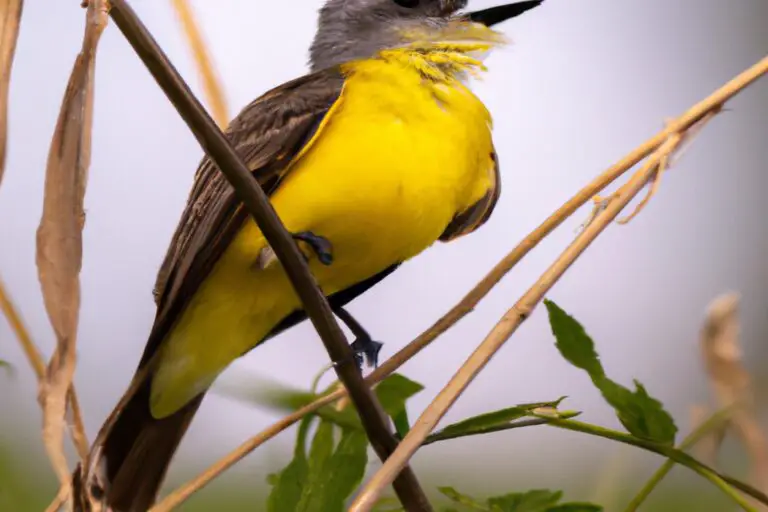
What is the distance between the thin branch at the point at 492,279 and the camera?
602 mm

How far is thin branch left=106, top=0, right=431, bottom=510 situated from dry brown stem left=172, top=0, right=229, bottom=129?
261 mm

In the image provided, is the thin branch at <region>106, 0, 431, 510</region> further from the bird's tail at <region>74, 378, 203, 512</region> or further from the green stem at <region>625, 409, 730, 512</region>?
the bird's tail at <region>74, 378, 203, 512</region>

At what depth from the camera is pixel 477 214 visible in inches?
40.8

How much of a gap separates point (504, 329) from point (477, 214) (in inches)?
18.2

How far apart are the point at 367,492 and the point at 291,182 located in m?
0.44

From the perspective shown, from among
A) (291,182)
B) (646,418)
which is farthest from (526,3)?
(646,418)

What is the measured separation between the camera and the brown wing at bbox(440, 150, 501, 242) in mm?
1022

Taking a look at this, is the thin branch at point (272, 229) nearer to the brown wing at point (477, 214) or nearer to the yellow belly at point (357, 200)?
the yellow belly at point (357, 200)

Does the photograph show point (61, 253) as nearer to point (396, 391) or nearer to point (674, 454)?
point (396, 391)

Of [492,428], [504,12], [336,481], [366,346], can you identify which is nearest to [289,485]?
[336,481]

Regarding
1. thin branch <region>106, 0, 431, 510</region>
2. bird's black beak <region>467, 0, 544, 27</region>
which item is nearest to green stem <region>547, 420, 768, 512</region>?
thin branch <region>106, 0, 431, 510</region>

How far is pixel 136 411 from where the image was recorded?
88 cm

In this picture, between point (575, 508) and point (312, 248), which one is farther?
point (312, 248)

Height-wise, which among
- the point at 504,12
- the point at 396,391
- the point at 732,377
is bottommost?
the point at 732,377
